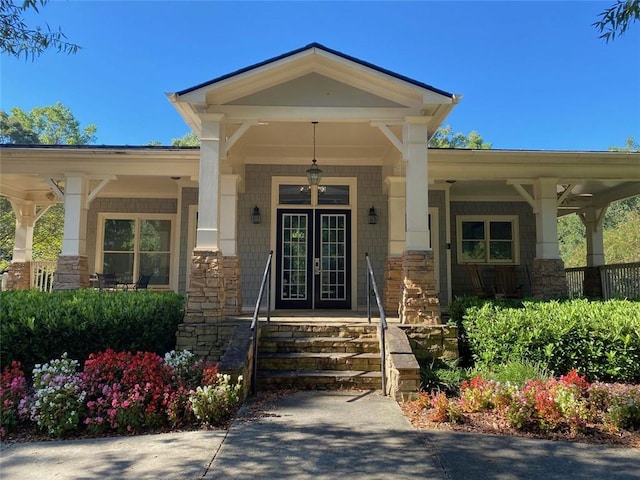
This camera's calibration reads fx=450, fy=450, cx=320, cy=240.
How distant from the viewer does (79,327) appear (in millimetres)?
5805

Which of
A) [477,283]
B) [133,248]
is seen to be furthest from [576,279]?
[133,248]

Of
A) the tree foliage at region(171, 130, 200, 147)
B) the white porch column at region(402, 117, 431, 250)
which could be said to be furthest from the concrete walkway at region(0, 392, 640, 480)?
the tree foliage at region(171, 130, 200, 147)

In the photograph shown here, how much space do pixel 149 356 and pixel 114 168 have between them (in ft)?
17.1

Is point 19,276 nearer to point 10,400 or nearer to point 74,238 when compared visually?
point 74,238

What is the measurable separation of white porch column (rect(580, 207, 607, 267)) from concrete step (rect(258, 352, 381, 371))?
809 cm

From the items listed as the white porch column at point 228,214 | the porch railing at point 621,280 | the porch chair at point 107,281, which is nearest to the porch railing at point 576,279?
the porch railing at point 621,280

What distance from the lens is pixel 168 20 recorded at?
26.6ft

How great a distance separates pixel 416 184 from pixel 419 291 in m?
1.57

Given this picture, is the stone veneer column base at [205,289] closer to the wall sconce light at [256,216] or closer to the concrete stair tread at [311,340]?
the concrete stair tread at [311,340]

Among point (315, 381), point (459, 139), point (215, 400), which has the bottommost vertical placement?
point (315, 381)

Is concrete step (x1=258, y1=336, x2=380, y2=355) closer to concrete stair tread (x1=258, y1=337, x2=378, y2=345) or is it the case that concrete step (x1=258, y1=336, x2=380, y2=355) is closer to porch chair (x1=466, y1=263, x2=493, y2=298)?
concrete stair tread (x1=258, y1=337, x2=378, y2=345)

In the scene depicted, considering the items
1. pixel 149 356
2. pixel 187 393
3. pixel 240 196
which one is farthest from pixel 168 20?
pixel 187 393

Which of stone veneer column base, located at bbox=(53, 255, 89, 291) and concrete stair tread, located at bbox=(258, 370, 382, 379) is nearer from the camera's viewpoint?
concrete stair tread, located at bbox=(258, 370, 382, 379)

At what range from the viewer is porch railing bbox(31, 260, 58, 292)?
11055 millimetres
